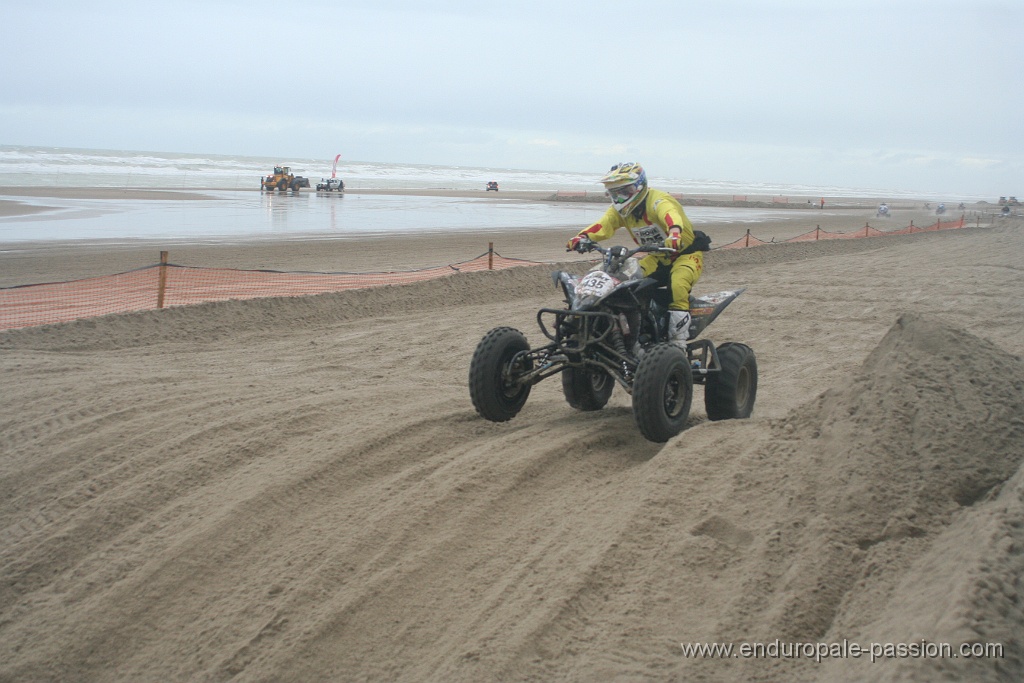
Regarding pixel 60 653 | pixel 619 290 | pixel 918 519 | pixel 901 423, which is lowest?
pixel 60 653

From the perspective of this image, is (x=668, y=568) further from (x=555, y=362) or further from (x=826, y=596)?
(x=555, y=362)

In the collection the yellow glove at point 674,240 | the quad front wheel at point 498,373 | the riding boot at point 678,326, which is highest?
the yellow glove at point 674,240

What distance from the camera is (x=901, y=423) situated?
14.5 feet

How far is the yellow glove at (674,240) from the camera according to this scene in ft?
20.7

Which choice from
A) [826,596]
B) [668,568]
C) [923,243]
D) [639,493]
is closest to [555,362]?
[639,493]

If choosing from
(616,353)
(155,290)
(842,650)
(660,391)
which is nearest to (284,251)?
(155,290)

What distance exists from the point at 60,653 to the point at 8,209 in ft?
108

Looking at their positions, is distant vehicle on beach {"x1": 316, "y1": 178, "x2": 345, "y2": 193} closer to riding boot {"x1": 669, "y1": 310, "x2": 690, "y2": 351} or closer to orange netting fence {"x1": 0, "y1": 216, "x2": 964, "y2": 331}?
orange netting fence {"x1": 0, "y1": 216, "x2": 964, "y2": 331}

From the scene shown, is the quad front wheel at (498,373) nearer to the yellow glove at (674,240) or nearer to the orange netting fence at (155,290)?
the yellow glove at (674,240)

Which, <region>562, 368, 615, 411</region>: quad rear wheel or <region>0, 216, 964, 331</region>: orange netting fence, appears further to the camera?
<region>0, 216, 964, 331</region>: orange netting fence

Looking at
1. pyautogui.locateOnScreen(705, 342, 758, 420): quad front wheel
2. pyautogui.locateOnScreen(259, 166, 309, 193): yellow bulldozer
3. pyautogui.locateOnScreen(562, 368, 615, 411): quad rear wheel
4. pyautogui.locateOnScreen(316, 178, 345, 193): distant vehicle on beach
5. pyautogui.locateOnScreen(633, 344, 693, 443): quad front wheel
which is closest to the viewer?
pyautogui.locateOnScreen(633, 344, 693, 443): quad front wheel

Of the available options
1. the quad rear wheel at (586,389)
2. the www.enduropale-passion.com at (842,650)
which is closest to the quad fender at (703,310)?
the quad rear wheel at (586,389)

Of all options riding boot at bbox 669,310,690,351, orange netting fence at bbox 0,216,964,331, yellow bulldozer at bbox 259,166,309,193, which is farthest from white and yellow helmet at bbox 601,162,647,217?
yellow bulldozer at bbox 259,166,309,193

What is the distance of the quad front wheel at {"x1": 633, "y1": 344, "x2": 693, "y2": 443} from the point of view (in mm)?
5531
